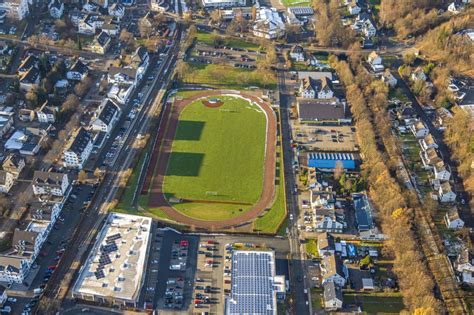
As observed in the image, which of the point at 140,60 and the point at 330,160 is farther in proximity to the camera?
the point at 140,60

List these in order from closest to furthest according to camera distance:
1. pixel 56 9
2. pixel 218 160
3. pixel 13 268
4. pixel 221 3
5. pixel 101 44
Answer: pixel 13 268 → pixel 218 160 → pixel 101 44 → pixel 56 9 → pixel 221 3

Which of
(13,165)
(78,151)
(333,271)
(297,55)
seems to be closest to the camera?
(333,271)

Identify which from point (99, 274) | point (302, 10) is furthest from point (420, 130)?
point (99, 274)

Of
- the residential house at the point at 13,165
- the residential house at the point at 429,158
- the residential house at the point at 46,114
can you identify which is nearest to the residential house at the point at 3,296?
the residential house at the point at 13,165

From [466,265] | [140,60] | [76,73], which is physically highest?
[140,60]

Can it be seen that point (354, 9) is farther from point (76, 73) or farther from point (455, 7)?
point (76, 73)

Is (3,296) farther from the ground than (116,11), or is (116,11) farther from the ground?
(116,11)

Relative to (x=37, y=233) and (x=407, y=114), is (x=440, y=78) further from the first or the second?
(x=37, y=233)

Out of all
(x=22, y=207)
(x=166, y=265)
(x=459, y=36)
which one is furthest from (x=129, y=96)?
(x=459, y=36)
